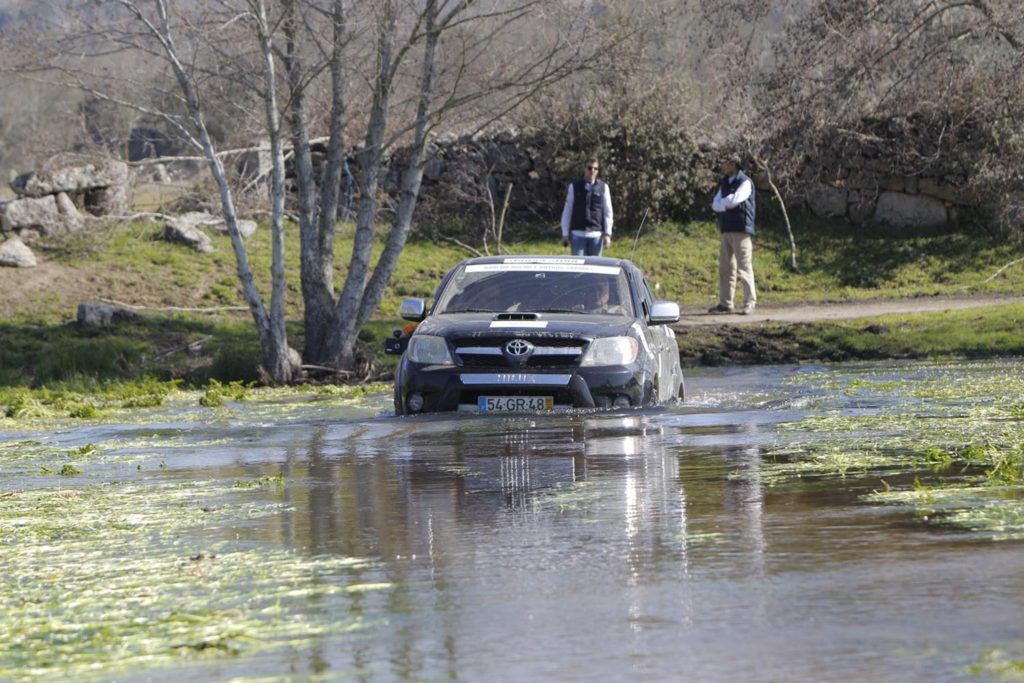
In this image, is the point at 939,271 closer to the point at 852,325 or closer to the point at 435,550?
the point at 852,325

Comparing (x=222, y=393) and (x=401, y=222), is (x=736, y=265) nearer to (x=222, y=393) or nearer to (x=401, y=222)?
(x=401, y=222)

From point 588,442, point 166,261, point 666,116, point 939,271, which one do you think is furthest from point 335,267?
point 588,442

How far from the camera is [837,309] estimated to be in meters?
27.1

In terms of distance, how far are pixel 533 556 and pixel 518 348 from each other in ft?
21.3

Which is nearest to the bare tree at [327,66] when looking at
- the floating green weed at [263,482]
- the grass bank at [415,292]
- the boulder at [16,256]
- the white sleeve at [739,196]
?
the grass bank at [415,292]

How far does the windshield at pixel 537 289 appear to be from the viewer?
14570mm

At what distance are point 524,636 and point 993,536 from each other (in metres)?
2.37

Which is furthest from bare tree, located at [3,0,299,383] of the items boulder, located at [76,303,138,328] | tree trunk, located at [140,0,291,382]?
boulder, located at [76,303,138,328]

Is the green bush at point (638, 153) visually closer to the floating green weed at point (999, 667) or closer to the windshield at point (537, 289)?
the windshield at point (537, 289)

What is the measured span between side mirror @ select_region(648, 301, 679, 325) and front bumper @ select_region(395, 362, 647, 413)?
1.07m

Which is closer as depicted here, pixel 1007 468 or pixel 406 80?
pixel 1007 468

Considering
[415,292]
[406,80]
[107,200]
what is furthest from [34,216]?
[406,80]

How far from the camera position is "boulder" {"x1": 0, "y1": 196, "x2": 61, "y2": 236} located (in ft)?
95.9

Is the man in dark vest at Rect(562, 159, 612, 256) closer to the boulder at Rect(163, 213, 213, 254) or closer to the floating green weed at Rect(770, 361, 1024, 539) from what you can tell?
the floating green weed at Rect(770, 361, 1024, 539)
